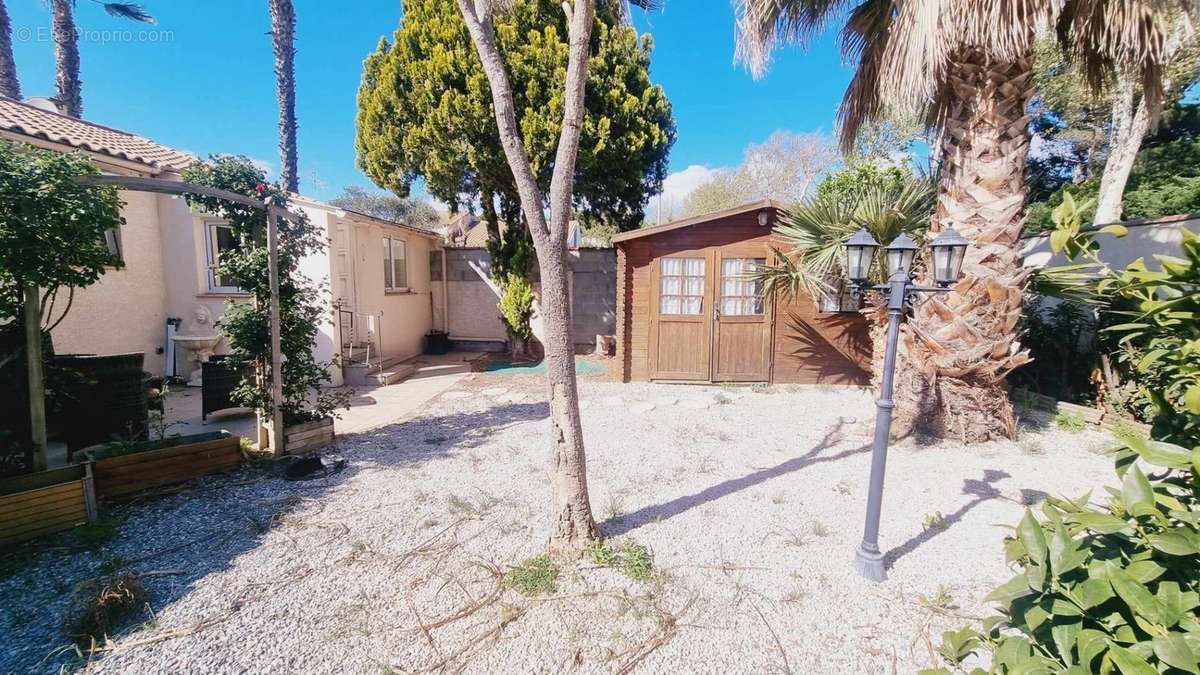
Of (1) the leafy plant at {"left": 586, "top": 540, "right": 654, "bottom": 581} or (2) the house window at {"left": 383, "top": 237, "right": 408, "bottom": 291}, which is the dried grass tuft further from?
(2) the house window at {"left": 383, "top": 237, "right": 408, "bottom": 291}

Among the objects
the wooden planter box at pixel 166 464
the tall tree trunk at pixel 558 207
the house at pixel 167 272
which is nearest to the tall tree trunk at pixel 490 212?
the house at pixel 167 272

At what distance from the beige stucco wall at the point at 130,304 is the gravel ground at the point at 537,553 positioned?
447cm

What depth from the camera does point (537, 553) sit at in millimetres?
3070

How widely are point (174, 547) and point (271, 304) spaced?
7.04ft

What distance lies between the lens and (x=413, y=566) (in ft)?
9.73

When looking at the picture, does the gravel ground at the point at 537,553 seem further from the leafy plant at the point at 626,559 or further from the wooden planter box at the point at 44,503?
the wooden planter box at the point at 44,503

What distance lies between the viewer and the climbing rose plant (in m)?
4.34

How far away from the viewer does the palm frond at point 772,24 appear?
5016 millimetres

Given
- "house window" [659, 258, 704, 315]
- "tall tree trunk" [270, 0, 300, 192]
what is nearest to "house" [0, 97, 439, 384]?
"tall tree trunk" [270, 0, 300, 192]

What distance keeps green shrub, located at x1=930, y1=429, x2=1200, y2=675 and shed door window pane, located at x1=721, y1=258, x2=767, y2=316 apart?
6546 mm

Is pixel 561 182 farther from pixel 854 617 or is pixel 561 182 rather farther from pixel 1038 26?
pixel 1038 26

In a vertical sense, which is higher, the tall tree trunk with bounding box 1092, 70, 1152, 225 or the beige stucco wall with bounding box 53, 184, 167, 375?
the tall tree trunk with bounding box 1092, 70, 1152, 225

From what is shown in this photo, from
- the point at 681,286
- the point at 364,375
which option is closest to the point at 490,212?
the point at 364,375

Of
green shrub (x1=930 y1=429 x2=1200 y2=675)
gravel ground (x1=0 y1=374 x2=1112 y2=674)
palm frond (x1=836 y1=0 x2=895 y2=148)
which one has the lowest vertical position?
gravel ground (x1=0 y1=374 x2=1112 y2=674)
